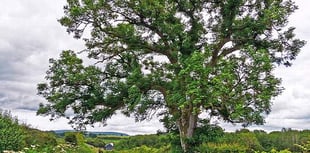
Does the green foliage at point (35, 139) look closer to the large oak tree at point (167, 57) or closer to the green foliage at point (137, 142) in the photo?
the large oak tree at point (167, 57)

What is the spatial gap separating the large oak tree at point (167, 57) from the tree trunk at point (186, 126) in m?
0.05

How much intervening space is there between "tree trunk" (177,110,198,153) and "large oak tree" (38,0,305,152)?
0.16 feet

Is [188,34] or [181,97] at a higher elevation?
[188,34]

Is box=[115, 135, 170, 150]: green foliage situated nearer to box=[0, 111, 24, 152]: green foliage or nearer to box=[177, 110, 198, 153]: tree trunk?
box=[177, 110, 198, 153]: tree trunk

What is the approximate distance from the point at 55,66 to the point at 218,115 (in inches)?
323

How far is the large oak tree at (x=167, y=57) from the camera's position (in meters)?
18.5

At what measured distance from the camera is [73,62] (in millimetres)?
21625

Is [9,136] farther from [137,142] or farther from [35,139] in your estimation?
[137,142]

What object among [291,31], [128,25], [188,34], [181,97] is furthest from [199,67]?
[291,31]

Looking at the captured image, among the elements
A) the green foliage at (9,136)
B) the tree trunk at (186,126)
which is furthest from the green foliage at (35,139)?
the tree trunk at (186,126)

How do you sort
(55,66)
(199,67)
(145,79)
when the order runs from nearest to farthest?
(199,67) < (145,79) < (55,66)

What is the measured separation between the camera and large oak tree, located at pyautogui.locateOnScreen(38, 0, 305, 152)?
730 inches

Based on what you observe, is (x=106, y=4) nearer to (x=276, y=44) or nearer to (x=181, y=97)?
(x=181, y=97)

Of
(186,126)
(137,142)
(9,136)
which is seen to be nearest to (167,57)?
(186,126)
